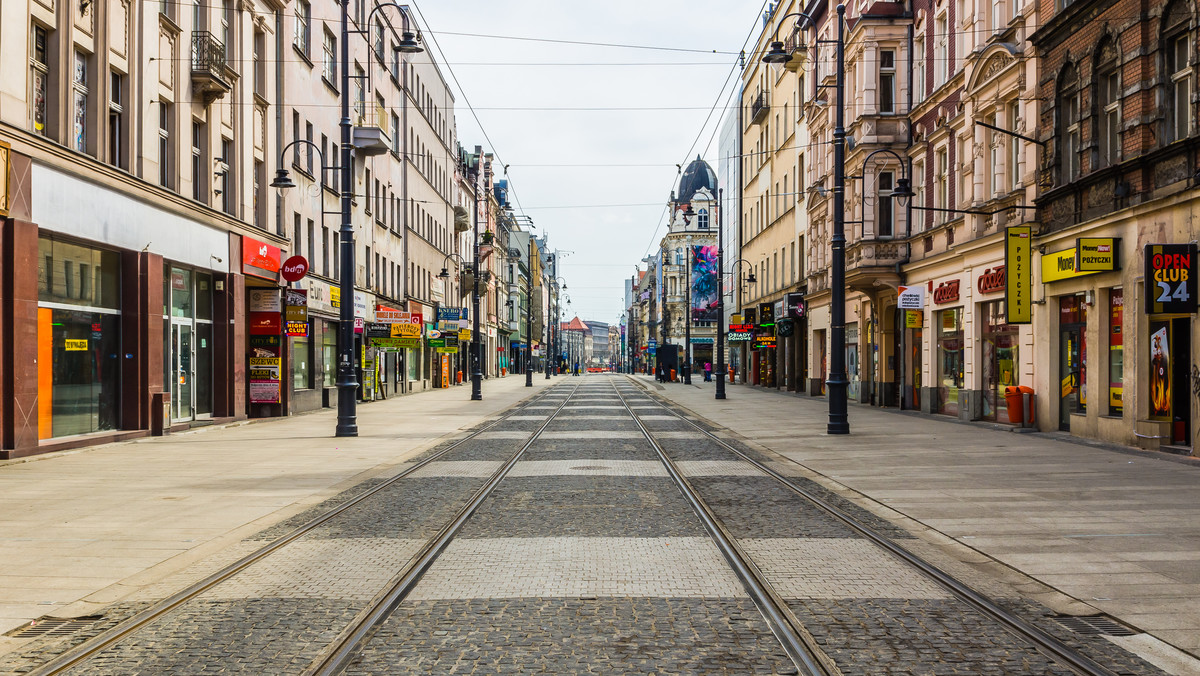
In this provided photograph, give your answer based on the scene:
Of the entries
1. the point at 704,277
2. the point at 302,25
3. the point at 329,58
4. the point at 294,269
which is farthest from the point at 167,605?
the point at 704,277

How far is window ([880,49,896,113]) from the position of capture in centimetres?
3073

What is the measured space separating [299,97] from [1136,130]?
23.1 m

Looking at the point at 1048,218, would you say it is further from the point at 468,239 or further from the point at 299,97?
the point at 468,239

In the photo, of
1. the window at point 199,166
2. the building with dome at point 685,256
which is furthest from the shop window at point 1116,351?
the building with dome at point 685,256

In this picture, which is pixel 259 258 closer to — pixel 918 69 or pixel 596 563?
pixel 918 69

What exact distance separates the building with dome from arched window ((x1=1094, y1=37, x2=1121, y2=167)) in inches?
2907

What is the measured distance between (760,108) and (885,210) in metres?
23.9

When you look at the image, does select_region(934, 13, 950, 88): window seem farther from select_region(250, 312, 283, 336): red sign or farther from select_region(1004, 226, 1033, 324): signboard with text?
select_region(250, 312, 283, 336): red sign

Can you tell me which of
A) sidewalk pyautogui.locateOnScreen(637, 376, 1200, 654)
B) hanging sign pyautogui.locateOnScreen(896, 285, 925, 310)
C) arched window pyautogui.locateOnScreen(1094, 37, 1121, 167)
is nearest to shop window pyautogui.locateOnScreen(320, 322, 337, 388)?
sidewalk pyautogui.locateOnScreen(637, 376, 1200, 654)

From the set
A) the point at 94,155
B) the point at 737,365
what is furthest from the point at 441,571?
the point at 737,365

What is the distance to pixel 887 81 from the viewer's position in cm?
3091

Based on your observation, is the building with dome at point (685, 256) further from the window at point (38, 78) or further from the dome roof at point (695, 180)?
the window at point (38, 78)

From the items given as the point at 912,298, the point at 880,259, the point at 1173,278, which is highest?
the point at 880,259

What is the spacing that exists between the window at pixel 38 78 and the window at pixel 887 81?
Result: 23006 mm
